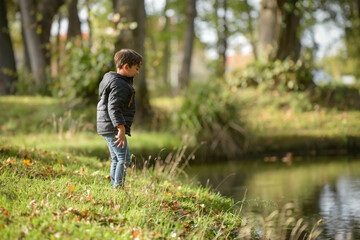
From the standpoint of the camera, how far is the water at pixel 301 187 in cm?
608

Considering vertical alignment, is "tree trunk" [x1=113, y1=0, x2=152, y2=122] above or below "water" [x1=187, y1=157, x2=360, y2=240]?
above

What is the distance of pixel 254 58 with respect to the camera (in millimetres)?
17703

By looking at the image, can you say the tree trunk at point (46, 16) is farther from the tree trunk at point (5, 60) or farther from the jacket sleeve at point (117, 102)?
the jacket sleeve at point (117, 102)

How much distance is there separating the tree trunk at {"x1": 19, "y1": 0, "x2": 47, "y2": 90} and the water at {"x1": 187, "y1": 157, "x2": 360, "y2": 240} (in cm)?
710

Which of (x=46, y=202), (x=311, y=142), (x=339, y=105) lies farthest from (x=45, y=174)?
(x=339, y=105)

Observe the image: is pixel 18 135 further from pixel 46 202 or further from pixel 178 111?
pixel 46 202

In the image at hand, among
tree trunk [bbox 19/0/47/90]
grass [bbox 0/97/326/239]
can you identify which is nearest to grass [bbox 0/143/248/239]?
grass [bbox 0/97/326/239]

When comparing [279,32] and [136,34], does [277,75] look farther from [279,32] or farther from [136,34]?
[136,34]

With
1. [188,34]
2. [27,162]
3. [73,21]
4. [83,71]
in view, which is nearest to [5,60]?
[83,71]

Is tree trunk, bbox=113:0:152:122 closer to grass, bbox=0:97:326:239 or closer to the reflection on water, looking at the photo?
grass, bbox=0:97:326:239

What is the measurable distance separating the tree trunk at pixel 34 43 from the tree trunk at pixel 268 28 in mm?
7687

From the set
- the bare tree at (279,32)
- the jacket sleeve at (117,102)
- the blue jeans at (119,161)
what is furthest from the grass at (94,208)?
the bare tree at (279,32)

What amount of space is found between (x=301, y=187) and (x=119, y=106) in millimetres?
4420

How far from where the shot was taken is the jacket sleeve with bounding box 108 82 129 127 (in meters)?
5.12
